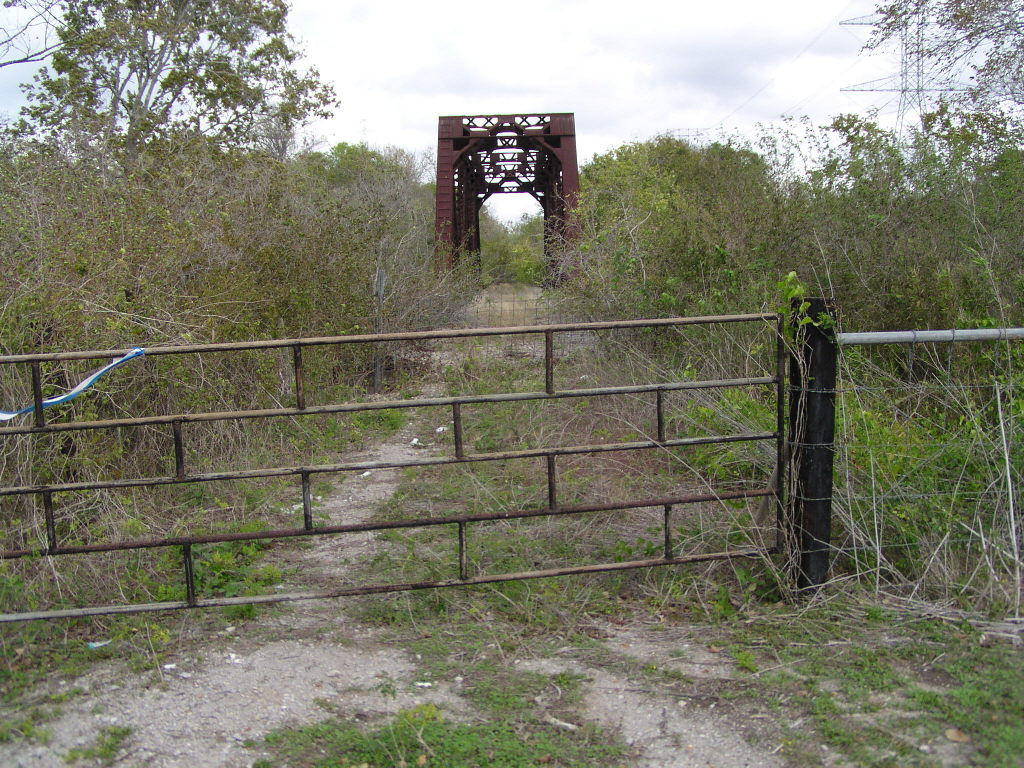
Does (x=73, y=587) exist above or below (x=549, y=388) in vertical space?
below

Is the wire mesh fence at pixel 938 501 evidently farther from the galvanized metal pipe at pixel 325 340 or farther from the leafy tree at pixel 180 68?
the leafy tree at pixel 180 68

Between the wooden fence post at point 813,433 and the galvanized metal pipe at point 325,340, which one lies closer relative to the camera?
the galvanized metal pipe at point 325,340

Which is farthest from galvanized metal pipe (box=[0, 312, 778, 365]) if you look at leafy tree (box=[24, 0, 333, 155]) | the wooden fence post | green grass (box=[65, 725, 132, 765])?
leafy tree (box=[24, 0, 333, 155])

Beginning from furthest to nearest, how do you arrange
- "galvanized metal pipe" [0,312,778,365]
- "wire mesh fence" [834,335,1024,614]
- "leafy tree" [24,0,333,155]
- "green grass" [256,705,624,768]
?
"leafy tree" [24,0,333,155], "wire mesh fence" [834,335,1024,614], "galvanized metal pipe" [0,312,778,365], "green grass" [256,705,624,768]

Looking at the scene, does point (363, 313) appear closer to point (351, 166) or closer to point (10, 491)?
point (10, 491)

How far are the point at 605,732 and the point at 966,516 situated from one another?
2.22 meters

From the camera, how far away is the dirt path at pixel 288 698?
2.83 metres

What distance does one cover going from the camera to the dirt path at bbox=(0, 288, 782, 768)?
283cm

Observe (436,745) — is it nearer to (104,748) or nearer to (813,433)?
(104,748)

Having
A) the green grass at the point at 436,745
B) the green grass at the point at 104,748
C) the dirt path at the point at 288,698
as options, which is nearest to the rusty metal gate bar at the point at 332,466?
the dirt path at the point at 288,698

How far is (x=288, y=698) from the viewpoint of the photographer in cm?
319

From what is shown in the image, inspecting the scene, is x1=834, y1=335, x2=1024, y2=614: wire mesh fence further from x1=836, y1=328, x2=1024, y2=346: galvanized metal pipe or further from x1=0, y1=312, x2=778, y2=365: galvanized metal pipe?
x1=0, y1=312, x2=778, y2=365: galvanized metal pipe

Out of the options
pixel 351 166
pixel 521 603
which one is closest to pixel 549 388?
pixel 521 603

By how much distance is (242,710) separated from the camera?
3.10 meters
